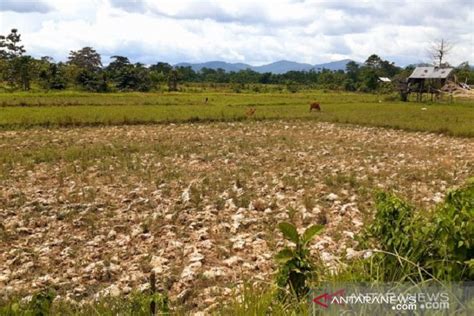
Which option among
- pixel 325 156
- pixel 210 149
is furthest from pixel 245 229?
pixel 210 149

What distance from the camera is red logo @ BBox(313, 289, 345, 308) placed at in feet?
10.1

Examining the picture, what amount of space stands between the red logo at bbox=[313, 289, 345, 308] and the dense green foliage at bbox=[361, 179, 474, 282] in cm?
58

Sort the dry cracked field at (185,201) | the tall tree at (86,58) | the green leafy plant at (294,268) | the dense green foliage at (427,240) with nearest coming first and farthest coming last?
the dense green foliage at (427,240) < the green leafy plant at (294,268) < the dry cracked field at (185,201) < the tall tree at (86,58)

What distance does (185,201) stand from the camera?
30.7 ft

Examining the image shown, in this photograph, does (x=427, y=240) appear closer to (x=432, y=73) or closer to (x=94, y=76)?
(x=432, y=73)

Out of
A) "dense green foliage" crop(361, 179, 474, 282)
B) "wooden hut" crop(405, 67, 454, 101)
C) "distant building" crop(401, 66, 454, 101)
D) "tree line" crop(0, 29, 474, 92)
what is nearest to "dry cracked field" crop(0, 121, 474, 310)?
"dense green foliage" crop(361, 179, 474, 282)

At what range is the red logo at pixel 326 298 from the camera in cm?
307

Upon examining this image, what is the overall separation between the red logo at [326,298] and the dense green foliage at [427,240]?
1.90 ft

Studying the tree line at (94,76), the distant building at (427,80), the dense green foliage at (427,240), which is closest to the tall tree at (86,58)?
the tree line at (94,76)

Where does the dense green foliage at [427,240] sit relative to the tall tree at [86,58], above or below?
below

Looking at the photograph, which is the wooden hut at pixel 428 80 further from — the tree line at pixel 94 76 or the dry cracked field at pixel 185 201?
the dry cracked field at pixel 185 201

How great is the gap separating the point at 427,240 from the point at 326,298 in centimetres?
110

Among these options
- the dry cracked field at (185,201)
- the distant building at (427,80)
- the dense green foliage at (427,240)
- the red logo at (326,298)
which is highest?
the distant building at (427,80)

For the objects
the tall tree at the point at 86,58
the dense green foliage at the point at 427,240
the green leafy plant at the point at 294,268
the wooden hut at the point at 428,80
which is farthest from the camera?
the tall tree at the point at 86,58
